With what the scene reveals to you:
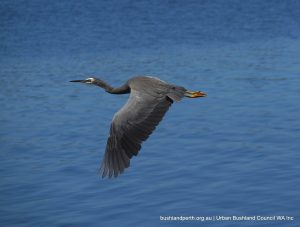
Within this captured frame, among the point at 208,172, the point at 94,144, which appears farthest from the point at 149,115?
the point at 94,144

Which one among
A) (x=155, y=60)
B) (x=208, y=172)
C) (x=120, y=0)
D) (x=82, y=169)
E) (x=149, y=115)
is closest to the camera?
(x=149, y=115)

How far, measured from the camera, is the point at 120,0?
131ft

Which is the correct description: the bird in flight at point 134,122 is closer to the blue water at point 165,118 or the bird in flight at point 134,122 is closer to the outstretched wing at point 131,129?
Result: the outstretched wing at point 131,129

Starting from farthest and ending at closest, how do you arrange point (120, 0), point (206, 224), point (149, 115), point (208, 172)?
point (120, 0) < point (208, 172) < point (206, 224) < point (149, 115)

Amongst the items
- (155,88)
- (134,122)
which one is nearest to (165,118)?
(155,88)

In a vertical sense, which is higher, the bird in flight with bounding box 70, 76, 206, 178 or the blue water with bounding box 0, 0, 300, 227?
the blue water with bounding box 0, 0, 300, 227

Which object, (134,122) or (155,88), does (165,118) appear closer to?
(155,88)

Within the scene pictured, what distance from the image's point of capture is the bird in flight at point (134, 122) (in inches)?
405

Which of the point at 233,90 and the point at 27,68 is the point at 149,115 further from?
the point at 27,68

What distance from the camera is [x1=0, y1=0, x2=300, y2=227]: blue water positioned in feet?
44.1

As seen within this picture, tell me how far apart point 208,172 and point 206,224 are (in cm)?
240

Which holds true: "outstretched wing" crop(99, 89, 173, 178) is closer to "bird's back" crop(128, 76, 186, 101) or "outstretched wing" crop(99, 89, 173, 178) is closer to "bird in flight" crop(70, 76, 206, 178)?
"bird in flight" crop(70, 76, 206, 178)

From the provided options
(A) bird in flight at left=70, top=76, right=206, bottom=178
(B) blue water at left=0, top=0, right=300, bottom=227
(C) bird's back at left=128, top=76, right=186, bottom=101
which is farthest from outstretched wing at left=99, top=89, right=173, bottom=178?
(B) blue water at left=0, top=0, right=300, bottom=227

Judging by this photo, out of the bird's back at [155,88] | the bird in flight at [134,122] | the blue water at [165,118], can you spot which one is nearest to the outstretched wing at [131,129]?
the bird in flight at [134,122]
